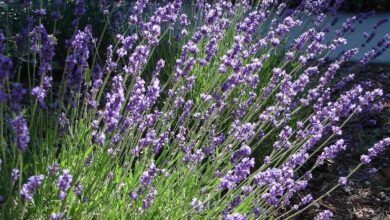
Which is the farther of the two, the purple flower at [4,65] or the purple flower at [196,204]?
the purple flower at [196,204]

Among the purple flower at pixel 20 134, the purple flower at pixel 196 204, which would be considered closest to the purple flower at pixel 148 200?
the purple flower at pixel 196 204

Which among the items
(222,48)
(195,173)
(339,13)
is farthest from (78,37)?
(339,13)

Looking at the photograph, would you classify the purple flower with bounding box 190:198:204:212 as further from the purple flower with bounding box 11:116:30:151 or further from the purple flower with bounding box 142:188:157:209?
the purple flower with bounding box 11:116:30:151

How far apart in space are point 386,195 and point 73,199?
2156mm

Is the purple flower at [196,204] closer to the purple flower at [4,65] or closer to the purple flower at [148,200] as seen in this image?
the purple flower at [148,200]

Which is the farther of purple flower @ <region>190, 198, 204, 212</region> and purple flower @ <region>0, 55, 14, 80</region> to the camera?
purple flower @ <region>190, 198, 204, 212</region>

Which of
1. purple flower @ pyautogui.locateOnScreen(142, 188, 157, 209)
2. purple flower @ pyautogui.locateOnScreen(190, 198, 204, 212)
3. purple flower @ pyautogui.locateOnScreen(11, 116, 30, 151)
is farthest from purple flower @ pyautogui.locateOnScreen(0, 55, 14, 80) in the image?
purple flower @ pyautogui.locateOnScreen(190, 198, 204, 212)

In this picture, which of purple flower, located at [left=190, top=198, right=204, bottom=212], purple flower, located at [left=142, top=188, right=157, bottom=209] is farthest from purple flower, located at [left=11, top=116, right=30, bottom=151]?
purple flower, located at [left=190, top=198, right=204, bottom=212]

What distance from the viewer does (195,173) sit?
245cm

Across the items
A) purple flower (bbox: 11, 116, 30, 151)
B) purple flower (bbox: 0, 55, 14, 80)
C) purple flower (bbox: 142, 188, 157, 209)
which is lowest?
purple flower (bbox: 142, 188, 157, 209)

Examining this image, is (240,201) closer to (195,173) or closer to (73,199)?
(195,173)

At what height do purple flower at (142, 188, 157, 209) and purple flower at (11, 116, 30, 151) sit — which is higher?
purple flower at (11, 116, 30, 151)

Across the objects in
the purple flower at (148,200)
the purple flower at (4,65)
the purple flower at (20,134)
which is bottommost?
the purple flower at (148,200)

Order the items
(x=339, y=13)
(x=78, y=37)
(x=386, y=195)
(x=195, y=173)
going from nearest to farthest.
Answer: (x=78, y=37), (x=195, y=173), (x=386, y=195), (x=339, y=13)
